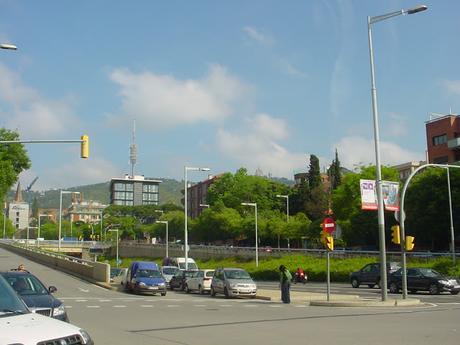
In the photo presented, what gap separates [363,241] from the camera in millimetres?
73375

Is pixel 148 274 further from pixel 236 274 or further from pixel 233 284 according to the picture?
pixel 233 284

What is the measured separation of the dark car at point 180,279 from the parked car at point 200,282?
1.31 metres

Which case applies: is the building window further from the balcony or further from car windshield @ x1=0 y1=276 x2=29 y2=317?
car windshield @ x1=0 y1=276 x2=29 y2=317

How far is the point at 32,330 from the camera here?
621 centimetres

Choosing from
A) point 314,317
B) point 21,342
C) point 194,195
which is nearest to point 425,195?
point 314,317

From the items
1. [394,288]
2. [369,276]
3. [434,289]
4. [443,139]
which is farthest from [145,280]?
[443,139]

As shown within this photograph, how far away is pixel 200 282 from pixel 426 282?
1379cm

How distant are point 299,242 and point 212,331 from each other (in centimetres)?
8372

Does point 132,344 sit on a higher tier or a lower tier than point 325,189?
lower

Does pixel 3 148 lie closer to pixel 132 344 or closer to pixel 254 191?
pixel 132 344

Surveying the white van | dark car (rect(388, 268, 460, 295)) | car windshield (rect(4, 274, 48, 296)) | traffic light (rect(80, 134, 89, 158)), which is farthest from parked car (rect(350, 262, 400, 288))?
car windshield (rect(4, 274, 48, 296))

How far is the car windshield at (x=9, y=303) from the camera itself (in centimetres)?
712

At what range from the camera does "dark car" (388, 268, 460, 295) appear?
34638 mm

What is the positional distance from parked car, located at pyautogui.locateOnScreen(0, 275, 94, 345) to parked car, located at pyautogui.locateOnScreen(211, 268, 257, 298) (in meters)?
24.1
